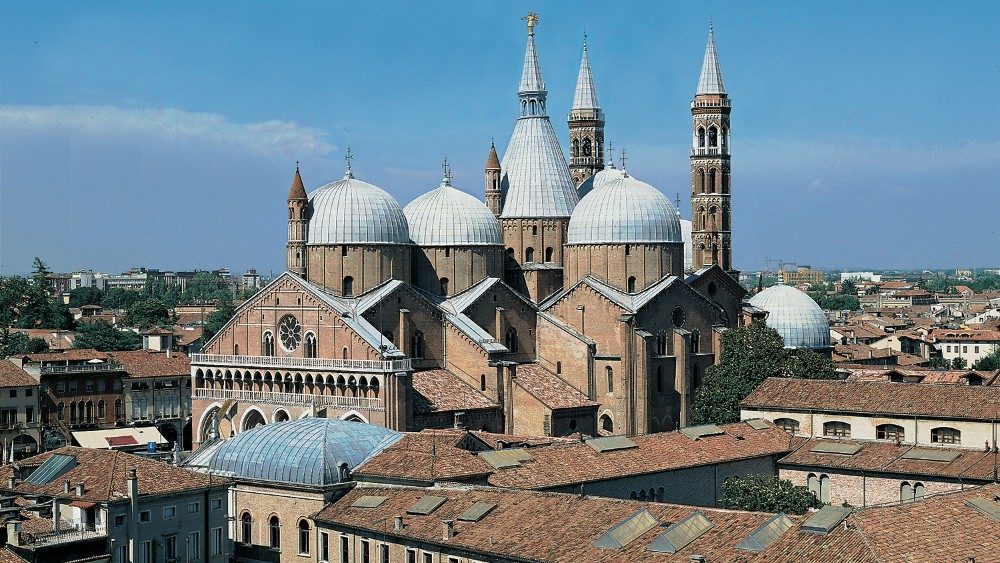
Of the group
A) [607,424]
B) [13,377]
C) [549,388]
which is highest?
[13,377]

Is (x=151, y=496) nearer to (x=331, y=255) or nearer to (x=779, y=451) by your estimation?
(x=779, y=451)

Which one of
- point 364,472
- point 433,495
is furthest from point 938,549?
point 364,472

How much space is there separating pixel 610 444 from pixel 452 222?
23777 mm

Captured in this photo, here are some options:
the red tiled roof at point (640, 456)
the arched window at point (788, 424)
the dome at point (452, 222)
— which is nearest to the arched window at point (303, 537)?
the red tiled roof at point (640, 456)

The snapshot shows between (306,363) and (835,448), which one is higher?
(306,363)

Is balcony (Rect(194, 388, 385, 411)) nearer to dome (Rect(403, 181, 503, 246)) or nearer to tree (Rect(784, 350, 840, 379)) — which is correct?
dome (Rect(403, 181, 503, 246))

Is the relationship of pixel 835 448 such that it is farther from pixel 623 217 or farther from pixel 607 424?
pixel 623 217

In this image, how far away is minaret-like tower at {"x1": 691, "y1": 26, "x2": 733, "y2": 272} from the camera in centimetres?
8788

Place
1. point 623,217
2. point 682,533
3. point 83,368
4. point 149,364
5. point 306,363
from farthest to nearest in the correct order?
point 149,364, point 83,368, point 623,217, point 306,363, point 682,533

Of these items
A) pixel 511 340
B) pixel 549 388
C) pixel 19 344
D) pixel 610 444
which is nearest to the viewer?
pixel 610 444

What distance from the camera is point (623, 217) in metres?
75.2

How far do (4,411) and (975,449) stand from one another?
4916 cm

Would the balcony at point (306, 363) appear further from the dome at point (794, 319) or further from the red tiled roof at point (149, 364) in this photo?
the dome at point (794, 319)

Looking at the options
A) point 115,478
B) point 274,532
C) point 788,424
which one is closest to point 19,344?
point 788,424
